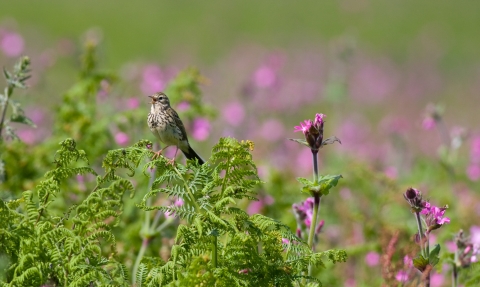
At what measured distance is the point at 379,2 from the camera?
101 feet

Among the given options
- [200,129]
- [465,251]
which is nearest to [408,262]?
[465,251]

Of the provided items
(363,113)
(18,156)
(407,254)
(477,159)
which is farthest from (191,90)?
(363,113)

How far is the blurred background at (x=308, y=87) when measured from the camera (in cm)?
622

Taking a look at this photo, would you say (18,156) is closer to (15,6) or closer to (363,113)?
(363,113)

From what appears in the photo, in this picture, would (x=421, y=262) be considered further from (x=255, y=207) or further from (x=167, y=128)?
(x=255, y=207)

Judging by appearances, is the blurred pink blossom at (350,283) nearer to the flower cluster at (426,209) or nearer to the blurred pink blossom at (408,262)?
the blurred pink blossom at (408,262)

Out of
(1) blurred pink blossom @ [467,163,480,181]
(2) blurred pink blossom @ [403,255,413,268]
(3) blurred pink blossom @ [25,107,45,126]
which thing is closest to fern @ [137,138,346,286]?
(2) blurred pink blossom @ [403,255,413,268]

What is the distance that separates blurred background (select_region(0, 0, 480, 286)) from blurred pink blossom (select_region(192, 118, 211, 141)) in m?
0.02

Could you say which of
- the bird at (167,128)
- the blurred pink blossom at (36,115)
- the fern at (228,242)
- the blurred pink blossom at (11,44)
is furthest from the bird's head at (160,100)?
the blurred pink blossom at (11,44)

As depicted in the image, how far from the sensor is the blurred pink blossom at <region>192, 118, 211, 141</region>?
6734 mm

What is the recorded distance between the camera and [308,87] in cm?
1398

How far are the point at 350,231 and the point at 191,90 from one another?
1.94 m

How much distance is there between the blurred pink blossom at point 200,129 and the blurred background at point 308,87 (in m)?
0.02

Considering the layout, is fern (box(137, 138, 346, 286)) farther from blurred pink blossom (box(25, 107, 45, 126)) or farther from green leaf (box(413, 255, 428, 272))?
blurred pink blossom (box(25, 107, 45, 126))
